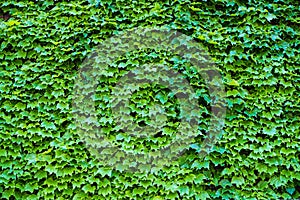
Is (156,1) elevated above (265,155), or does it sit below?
above

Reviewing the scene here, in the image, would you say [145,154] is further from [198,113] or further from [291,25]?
[291,25]

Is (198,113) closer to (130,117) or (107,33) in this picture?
(130,117)

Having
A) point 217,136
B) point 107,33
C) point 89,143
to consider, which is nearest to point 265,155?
point 217,136

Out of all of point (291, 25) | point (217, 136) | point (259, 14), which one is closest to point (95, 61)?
point (217, 136)

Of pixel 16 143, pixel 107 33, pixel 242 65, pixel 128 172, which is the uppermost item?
pixel 107 33

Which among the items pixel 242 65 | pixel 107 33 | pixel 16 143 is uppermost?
pixel 107 33

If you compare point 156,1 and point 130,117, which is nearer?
point 130,117
